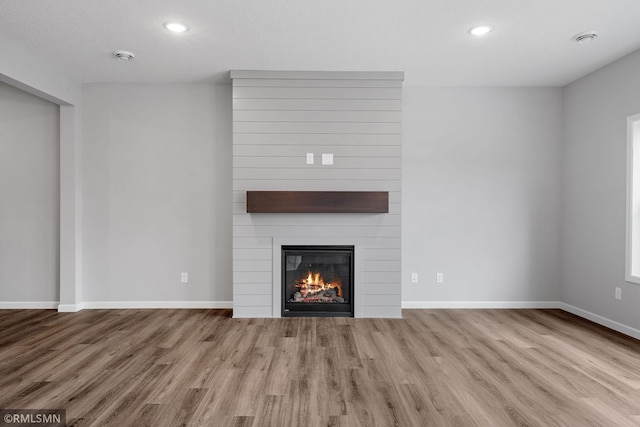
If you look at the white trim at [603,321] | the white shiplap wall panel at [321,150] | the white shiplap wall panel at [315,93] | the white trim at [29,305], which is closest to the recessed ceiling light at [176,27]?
the white shiplap wall panel at [315,93]

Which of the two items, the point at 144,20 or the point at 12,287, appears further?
the point at 12,287

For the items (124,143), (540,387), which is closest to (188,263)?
(124,143)

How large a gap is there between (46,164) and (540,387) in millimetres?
5359

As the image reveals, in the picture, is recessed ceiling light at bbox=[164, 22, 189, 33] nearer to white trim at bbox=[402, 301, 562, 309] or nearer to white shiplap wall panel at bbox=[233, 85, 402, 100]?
white shiplap wall panel at bbox=[233, 85, 402, 100]

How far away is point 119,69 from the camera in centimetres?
404

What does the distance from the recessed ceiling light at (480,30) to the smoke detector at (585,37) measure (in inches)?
31.3

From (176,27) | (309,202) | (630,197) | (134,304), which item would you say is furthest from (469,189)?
(134,304)

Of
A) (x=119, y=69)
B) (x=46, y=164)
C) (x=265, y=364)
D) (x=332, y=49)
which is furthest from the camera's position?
(x=46, y=164)

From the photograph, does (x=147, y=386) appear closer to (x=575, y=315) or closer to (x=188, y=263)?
(x=188, y=263)

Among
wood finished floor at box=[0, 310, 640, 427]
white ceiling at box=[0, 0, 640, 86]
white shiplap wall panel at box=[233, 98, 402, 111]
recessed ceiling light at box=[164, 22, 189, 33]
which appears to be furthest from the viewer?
white shiplap wall panel at box=[233, 98, 402, 111]

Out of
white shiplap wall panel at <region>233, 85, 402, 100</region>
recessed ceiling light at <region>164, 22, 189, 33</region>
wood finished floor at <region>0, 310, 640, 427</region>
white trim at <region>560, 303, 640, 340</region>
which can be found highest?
recessed ceiling light at <region>164, 22, 189, 33</region>

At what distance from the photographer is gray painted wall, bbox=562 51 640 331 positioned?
3666mm

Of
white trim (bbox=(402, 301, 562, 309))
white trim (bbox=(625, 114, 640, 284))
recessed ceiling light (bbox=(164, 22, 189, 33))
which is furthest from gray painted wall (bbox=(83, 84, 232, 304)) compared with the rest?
white trim (bbox=(625, 114, 640, 284))

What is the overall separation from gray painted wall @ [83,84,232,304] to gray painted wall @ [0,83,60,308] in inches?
14.5
